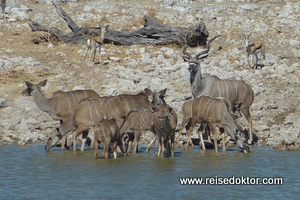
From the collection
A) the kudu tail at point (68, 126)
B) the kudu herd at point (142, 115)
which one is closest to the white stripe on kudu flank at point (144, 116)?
the kudu herd at point (142, 115)

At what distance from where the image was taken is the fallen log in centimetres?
1722

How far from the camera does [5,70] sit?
14.7m

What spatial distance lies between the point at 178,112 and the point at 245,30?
23.5 feet

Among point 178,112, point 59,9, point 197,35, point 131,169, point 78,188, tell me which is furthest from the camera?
point 59,9

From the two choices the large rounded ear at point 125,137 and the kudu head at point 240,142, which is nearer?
the kudu head at point 240,142

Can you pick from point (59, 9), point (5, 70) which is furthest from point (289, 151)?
point (59, 9)

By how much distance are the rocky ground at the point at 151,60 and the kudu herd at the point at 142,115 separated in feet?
2.66

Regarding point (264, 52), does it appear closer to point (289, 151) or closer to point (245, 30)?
point (245, 30)

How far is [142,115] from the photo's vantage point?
10125 mm

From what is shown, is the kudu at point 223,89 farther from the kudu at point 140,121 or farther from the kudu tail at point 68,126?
the kudu tail at point 68,126

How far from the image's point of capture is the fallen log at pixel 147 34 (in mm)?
17219

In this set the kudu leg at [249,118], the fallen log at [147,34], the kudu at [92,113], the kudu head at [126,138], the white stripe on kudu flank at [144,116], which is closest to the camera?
the white stripe on kudu flank at [144,116]

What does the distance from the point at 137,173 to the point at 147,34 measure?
901 centimetres

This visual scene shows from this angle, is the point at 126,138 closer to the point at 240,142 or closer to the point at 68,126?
the point at 68,126
